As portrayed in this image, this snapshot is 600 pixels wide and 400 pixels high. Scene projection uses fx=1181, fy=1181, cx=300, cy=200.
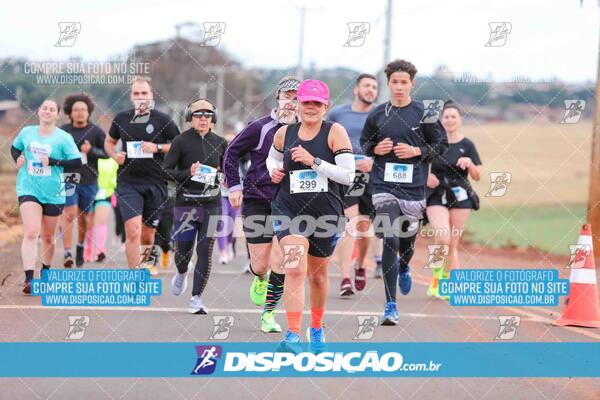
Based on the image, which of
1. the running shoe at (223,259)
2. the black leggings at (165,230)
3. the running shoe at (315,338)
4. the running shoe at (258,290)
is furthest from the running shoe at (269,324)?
the running shoe at (223,259)

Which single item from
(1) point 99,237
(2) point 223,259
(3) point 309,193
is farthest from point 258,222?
(2) point 223,259

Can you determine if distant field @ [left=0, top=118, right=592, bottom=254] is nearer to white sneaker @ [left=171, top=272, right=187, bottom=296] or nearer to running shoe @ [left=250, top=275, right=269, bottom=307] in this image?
white sneaker @ [left=171, top=272, right=187, bottom=296]

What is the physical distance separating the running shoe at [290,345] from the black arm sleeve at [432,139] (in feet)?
10.4

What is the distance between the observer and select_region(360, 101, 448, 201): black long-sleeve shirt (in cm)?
1145

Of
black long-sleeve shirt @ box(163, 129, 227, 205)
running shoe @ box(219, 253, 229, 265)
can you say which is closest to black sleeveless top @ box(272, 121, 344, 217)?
black long-sleeve shirt @ box(163, 129, 227, 205)

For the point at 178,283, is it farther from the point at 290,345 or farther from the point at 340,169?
the point at 340,169

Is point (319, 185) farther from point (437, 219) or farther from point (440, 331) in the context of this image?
point (437, 219)

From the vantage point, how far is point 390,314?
36.8 feet

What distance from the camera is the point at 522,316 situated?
12695 mm

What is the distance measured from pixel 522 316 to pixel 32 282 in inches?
204

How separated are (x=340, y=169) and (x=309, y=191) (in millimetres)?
345

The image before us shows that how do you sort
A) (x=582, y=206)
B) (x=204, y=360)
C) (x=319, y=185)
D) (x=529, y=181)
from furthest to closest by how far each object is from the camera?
(x=529, y=181), (x=582, y=206), (x=319, y=185), (x=204, y=360)

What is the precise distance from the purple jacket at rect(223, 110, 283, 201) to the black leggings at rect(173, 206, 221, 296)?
Result: 1.04 metres

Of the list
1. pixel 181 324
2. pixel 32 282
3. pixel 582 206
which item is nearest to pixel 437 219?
pixel 181 324
